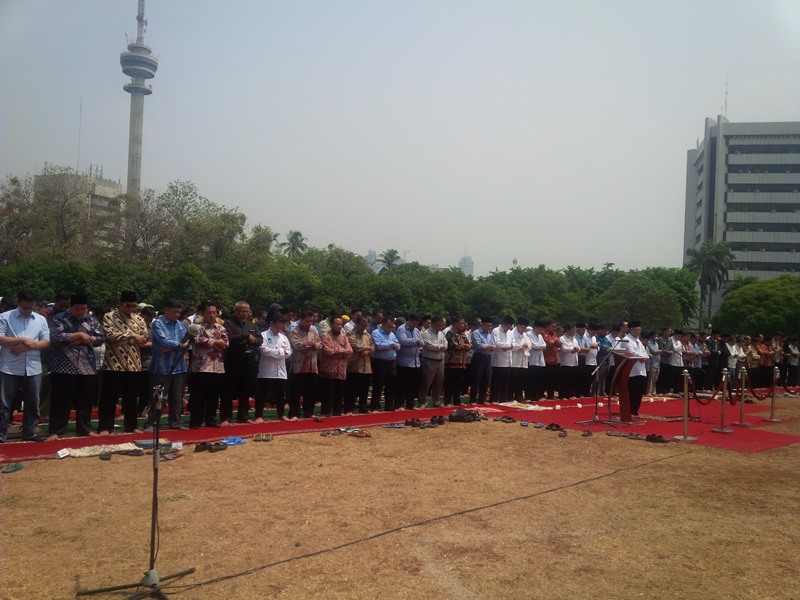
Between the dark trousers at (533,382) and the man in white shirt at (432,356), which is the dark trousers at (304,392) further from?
the dark trousers at (533,382)

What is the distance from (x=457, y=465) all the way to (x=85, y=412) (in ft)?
15.5

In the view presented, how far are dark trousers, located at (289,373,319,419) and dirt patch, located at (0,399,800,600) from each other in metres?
2.15

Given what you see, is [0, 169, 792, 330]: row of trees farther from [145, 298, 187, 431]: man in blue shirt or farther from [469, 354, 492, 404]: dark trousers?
[145, 298, 187, 431]: man in blue shirt

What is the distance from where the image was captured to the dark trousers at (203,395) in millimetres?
8695

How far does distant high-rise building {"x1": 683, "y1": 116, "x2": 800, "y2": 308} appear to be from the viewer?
7406 cm

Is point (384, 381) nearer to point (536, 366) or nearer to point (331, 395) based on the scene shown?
point (331, 395)

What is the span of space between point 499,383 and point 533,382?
1.29 m

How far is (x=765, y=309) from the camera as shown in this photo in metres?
44.7

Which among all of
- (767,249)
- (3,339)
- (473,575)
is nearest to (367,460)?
(473,575)

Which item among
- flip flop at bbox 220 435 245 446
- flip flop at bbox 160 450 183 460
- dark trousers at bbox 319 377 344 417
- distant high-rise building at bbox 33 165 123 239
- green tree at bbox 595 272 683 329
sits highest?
distant high-rise building at bbox 33 165 123 239

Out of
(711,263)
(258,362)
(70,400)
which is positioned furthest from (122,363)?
(711,263)

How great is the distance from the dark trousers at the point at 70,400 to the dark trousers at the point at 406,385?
5.60 m

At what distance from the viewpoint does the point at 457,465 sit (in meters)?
7.21

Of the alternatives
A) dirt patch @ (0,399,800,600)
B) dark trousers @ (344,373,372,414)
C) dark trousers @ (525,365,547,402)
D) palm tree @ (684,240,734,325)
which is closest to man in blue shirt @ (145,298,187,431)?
dirt patch @ (0,399,800,600)
